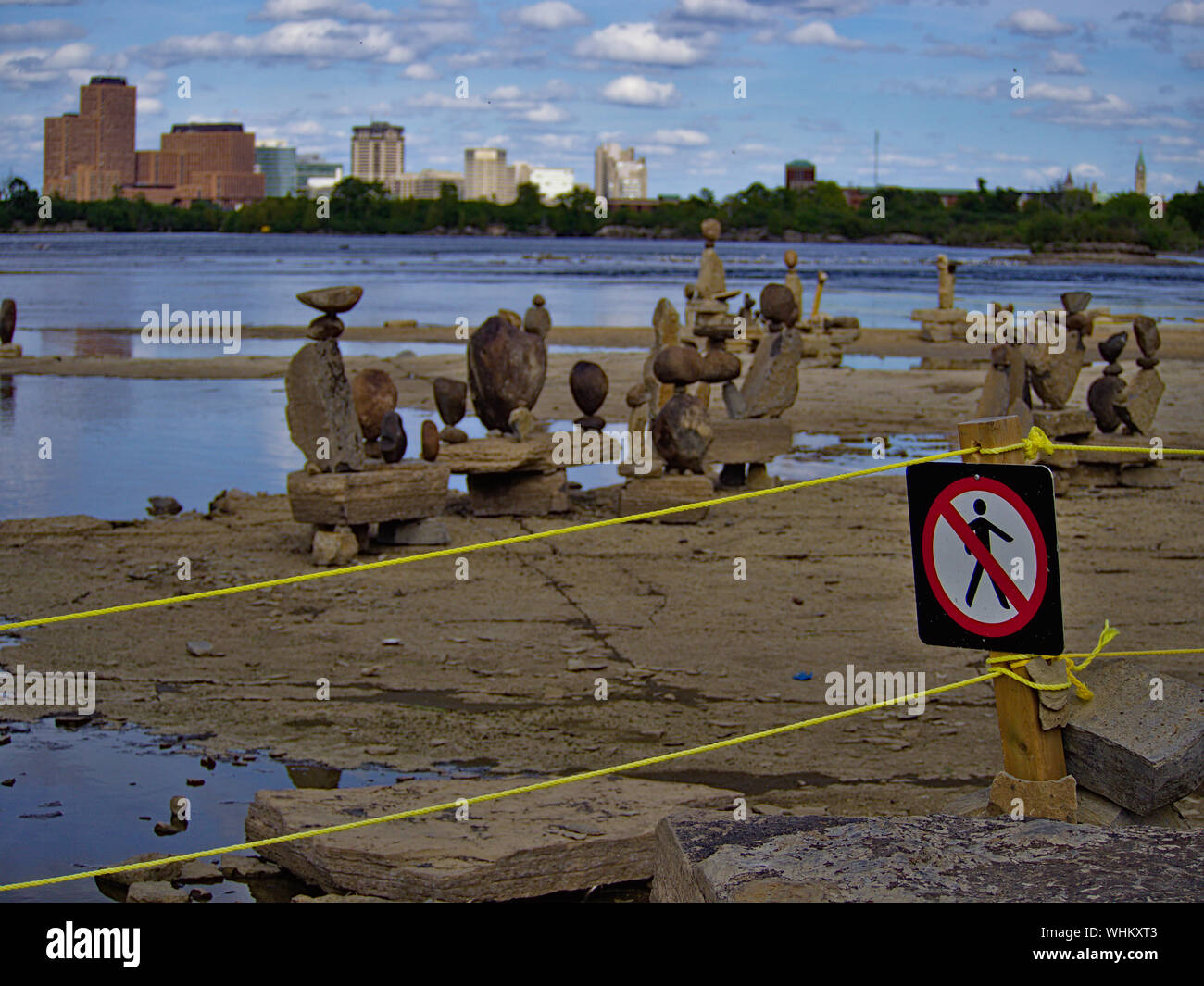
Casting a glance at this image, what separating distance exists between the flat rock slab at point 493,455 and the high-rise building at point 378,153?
13616 cm

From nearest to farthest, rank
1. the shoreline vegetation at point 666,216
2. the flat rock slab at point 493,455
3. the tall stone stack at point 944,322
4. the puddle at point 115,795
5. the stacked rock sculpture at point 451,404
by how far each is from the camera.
Answer: the puddle at point 115,795 → the flat rock slab at point 493,455 → the stacked rock sculpture at point 451,404 → the tall stone stack at point 944,322 → the shoreline vegetation at point 666,216

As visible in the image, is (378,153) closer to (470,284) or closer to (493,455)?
(470,284)

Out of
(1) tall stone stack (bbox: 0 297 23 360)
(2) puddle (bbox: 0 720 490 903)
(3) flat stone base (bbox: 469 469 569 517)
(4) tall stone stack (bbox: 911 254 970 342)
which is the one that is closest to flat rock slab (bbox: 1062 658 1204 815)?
(2) puddle (bbox: 0 720 490 903)

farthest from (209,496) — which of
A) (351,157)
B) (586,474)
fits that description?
(351,157)

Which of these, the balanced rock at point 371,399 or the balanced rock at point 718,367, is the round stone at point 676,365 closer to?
the balanced rock at point 718,367

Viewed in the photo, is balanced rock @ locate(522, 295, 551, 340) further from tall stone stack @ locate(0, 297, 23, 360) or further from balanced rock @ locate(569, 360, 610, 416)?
tall stone stack @ locate(0, 297, 23, 360)

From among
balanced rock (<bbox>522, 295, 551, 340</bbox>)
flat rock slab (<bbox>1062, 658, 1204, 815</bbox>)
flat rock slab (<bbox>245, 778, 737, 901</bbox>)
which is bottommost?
flat rock slab (<bbox>245, 778, 737, 901</bbox>)

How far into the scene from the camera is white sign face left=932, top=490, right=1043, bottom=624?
397 cm

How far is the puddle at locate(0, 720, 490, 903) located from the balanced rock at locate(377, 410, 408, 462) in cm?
400

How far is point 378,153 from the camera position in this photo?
6078 inches

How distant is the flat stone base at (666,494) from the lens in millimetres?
11477

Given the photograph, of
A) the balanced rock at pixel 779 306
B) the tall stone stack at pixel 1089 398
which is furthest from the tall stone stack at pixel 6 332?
the tall stone stack at pixel 1089 398

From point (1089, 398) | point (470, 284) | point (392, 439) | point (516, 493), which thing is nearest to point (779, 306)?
point (1089, 398)

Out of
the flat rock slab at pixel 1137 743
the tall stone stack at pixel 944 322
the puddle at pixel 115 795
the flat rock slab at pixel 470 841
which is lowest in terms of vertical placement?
the puddle at pixel 115 795
